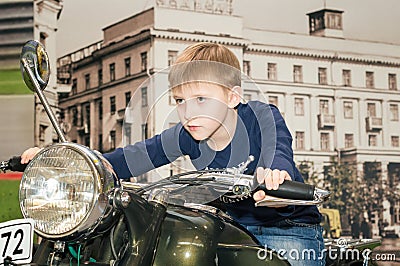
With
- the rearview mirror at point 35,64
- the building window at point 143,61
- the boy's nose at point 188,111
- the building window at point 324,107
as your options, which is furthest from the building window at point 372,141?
the rearview mirror at point 35,64

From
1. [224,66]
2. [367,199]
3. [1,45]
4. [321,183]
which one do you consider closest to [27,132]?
[1,45]

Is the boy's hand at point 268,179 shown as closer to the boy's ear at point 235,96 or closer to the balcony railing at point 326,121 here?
the boy's ear at point 235,96

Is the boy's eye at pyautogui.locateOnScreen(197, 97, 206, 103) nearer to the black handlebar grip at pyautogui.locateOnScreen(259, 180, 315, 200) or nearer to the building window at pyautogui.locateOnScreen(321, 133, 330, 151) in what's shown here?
the black handlebar grip at pyautogui.locateOnScreen(259, 180, 315, 200)

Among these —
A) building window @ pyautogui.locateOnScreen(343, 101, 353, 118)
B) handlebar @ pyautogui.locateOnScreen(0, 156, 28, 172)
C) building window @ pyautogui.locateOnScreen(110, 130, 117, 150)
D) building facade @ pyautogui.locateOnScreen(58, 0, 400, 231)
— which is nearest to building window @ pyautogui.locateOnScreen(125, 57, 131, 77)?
building facade @ pyautogui.locateOnScreen(58, 0, 400, 231)

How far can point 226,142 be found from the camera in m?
1.70

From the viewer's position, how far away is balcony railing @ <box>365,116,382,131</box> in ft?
19.2

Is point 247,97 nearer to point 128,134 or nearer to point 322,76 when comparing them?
point 128,134

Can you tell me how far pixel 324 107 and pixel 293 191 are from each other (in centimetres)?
459

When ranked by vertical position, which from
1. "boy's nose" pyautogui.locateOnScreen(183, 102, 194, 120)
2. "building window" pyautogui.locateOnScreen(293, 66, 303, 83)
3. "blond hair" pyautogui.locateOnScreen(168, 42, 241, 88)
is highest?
"building window" pyautogui.locateOnScreen(293, 66, 303, 83)

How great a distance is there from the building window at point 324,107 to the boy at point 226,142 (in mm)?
3909

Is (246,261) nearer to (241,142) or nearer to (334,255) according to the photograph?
(241,142)

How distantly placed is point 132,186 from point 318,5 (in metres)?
4.65

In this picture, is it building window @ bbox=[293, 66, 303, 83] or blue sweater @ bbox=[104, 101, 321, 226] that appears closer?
blue sweater @ bbox=[104, 101, 321, 226]

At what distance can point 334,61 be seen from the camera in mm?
5801
